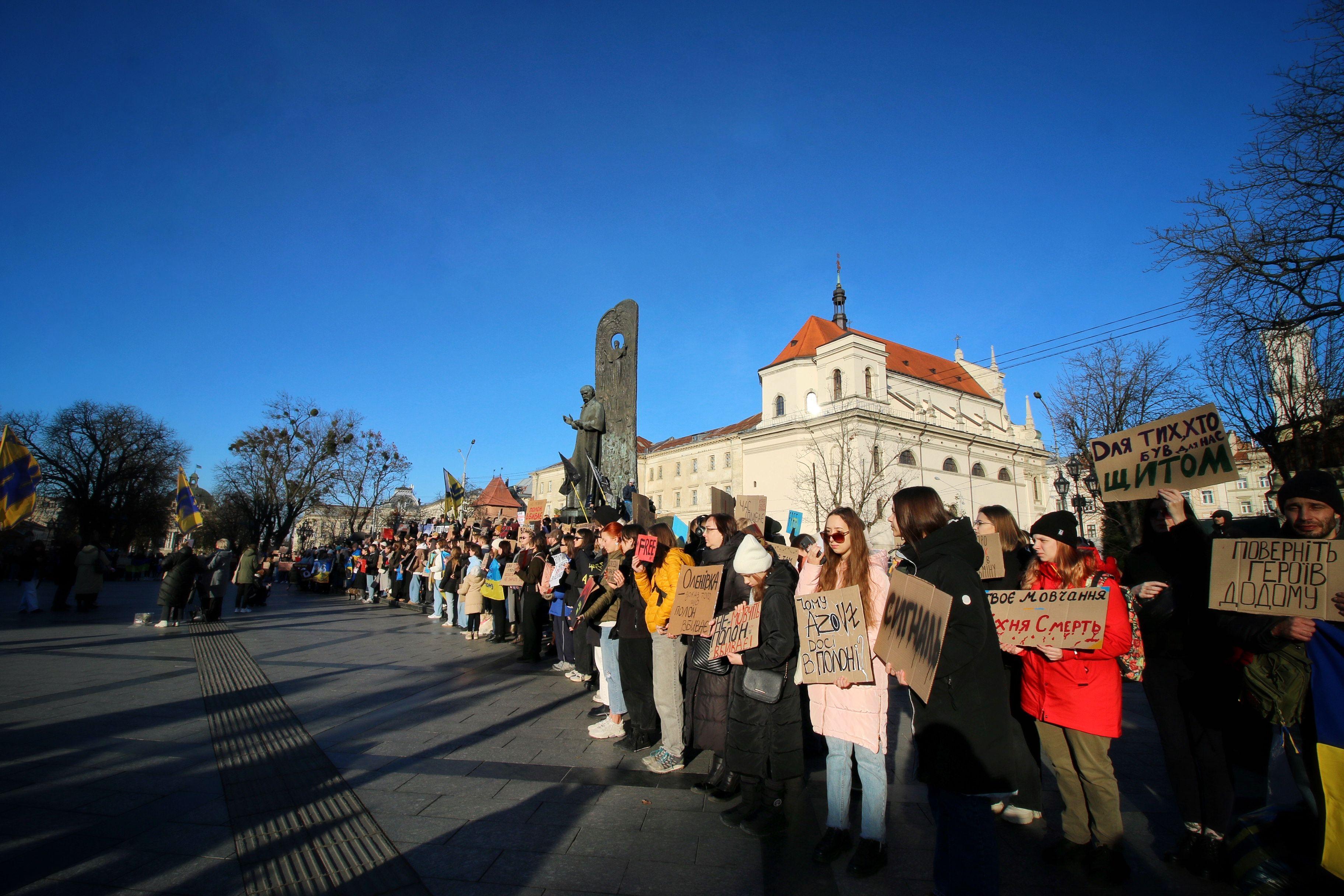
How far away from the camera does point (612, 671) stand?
6.03 m

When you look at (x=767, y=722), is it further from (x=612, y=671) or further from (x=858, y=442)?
(x=858, y=442)

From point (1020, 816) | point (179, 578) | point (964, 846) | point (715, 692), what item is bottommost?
point (1020, 816)

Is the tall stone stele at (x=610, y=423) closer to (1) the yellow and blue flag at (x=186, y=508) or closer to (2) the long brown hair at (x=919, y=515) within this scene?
(2) the long brown hair at (x=919, y=515)

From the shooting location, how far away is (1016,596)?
12.8ft

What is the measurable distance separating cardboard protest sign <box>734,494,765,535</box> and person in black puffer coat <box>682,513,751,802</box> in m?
2.32

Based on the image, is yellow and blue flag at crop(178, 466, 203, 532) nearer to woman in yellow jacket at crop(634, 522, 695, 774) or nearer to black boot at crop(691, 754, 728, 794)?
woman in yellow jacket at crop(634, 522, 695, 774)

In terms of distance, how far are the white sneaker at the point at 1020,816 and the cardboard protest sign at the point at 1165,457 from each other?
221 centimetres

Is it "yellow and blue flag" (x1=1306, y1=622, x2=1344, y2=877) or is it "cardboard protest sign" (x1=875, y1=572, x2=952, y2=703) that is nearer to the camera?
"yellow and blue flag" (x1=1306, y1=622, x2=1344, y2=877)

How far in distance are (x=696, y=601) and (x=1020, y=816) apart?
2.50 meters

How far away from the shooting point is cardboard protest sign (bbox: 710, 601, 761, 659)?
13.2ft

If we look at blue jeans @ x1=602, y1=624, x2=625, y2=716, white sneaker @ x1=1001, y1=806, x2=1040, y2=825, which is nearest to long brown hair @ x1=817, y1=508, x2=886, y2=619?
white sneaker @ x1=1001, y1=806, x2=1040, y2=825

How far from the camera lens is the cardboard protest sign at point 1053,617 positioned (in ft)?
11.4

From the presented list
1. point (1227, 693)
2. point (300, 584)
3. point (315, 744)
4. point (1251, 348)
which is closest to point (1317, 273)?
point (1251, 348)

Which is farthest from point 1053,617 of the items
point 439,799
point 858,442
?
point 858,442
